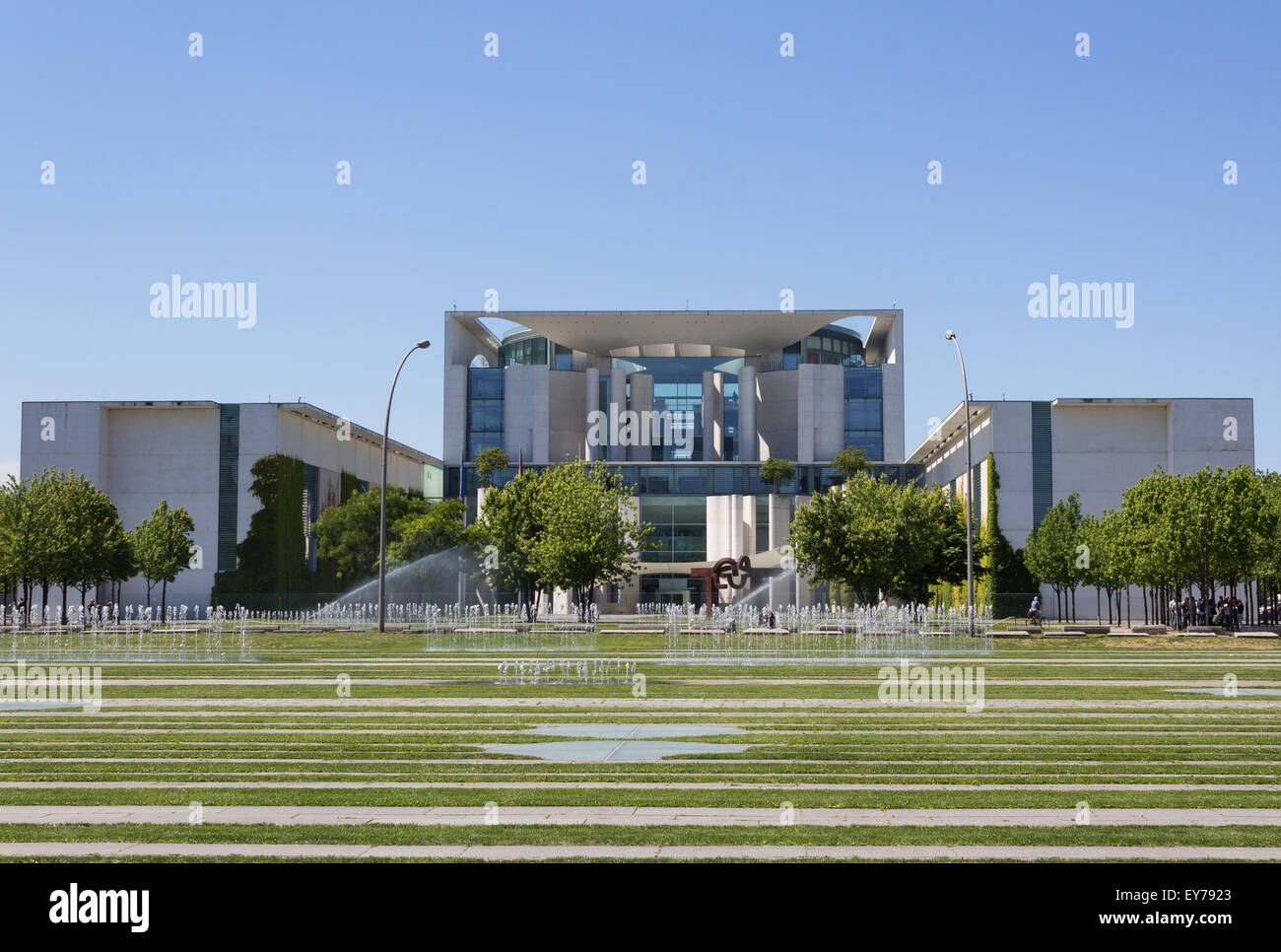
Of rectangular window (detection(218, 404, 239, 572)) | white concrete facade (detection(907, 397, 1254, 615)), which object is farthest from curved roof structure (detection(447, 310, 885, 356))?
white concrete facade (detection(907, 397, 1254, 615))

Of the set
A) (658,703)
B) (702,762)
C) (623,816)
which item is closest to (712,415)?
(658,703)

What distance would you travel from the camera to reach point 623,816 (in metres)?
10.6

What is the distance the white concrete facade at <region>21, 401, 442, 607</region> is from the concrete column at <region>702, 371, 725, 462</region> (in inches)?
1391

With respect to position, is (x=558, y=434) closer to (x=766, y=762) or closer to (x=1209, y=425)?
(x=1209, y=425)

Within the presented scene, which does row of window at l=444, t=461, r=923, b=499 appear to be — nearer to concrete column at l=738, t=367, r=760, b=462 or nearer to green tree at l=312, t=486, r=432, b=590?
concrete column at l=738, t=367, r=760, b=462

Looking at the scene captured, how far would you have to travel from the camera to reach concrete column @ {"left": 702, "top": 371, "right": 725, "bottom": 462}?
110438 millimetres

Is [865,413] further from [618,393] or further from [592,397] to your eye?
[592,397]

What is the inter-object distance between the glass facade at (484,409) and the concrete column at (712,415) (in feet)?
58.9

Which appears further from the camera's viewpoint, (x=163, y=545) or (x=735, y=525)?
(x=735, y=525)

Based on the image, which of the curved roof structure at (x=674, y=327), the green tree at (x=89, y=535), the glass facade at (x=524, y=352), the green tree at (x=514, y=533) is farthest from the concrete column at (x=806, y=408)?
the green tree at (x=89, y=535)

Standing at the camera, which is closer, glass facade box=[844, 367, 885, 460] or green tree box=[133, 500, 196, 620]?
green tree box=[133, 500, 196, 620]

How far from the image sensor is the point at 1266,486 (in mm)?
66125

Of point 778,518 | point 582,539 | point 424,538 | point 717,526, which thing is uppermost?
point 778,518

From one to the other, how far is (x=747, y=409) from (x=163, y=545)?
51.2 meters
